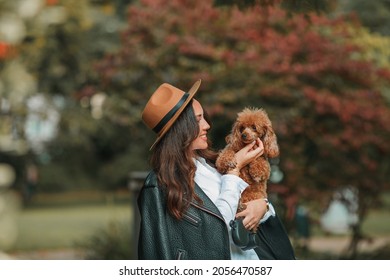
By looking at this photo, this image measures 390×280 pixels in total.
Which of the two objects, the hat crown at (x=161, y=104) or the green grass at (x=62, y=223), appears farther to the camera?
the green grass at (x=62, y=223)

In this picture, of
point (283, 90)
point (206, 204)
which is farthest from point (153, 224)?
point (283, 90)

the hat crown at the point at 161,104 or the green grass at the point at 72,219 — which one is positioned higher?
the hat crown at the point at 161,104

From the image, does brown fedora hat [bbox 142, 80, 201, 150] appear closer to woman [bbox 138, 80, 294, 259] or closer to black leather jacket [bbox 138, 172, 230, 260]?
woman [bbox 138, 80, 294, 259]

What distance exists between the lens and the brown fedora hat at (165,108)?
9.97 ft

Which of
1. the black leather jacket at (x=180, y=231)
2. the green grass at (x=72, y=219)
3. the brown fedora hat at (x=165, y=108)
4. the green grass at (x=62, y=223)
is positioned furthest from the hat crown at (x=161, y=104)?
the green grass at (x=62, y=223)

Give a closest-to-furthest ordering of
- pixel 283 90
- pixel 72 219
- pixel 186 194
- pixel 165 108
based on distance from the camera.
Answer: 1. pixel 186 194
2. pixel 165 108
3. pixel 283 90
4. pixel 72 219

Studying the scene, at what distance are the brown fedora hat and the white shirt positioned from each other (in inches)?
7.5

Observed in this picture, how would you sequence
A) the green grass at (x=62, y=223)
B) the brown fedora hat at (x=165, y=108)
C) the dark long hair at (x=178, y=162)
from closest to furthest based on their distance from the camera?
the dark long hair at (x=178, y=162)
the brown fedora hat at (x=165, y=108)
the green grass at (x=62, y=223)

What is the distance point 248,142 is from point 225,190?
222 mm

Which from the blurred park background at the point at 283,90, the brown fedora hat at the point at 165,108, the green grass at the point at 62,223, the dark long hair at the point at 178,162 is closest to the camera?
the dark long hair at the point at 178,162

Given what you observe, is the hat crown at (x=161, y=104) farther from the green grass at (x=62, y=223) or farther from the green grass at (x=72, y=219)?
the green grass at (x=62, y=223)

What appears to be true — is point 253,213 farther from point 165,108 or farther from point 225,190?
point 165,108

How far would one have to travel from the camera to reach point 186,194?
2943 mm
